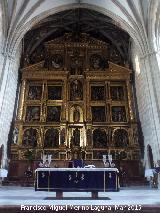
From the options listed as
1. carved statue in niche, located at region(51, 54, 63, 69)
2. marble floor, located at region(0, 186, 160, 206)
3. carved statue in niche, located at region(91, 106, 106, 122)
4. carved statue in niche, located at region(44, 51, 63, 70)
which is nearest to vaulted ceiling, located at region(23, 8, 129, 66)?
carved statue in niche, located at region(44, 51, 63, 70)

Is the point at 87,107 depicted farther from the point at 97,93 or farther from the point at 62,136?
the point at 62,136

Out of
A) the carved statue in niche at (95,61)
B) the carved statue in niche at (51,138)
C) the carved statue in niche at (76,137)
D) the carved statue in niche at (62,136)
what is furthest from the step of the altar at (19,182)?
the carved statue in niche at (95,61)

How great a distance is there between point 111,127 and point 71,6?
401 inches

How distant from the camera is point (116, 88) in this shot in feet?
72.6

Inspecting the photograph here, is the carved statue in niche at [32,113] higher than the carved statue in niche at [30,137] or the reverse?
higher

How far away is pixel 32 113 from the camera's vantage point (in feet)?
67.9

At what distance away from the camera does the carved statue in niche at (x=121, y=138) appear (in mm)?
19302

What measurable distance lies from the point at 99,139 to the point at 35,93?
673cm

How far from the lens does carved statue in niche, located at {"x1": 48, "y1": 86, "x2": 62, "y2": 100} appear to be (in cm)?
2153

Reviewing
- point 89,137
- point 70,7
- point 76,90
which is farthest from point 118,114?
point 70,7

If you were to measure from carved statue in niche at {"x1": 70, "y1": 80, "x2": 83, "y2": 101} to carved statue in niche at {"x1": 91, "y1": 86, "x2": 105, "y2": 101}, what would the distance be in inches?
40.4

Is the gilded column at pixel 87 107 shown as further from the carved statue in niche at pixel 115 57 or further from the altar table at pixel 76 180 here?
the altar table at pixel 76 180

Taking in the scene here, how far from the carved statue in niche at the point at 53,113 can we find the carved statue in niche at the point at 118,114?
4.47 meters

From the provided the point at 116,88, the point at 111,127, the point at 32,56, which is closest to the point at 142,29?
the point at 116,88
